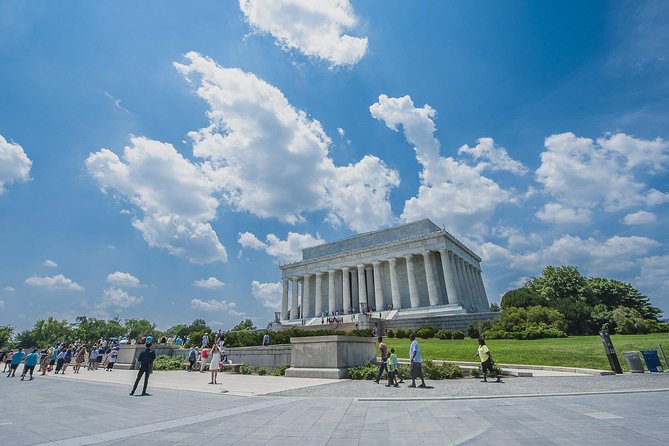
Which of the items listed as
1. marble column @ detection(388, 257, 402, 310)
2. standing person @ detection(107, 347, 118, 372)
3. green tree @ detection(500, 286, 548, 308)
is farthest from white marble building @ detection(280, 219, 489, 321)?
standing person @ detection(107, 347, 118, 372)

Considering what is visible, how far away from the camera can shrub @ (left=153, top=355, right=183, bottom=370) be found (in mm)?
25781

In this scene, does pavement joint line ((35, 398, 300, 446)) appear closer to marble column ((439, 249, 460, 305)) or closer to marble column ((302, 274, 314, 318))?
marble column ((439, 249, 460, 305))

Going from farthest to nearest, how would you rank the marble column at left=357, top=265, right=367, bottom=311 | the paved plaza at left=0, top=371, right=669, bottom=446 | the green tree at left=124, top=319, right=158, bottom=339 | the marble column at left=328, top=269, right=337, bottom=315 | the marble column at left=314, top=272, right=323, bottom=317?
the green tree at left=124, top=319, right=158, bottom=339 → the marble column at left=314, top=272, right=323, bottom=317 → the marble column at left=328, top=269, right=337, bottom=315 → the marble column at left=357, top=265, right=367, bottom=311 → the paved plaza at left=0, top=371, right=669, bottom=446

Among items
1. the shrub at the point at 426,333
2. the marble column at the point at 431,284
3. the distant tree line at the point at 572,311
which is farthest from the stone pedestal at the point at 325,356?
the marble column at the point at 431,284

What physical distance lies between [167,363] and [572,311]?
43.1 m

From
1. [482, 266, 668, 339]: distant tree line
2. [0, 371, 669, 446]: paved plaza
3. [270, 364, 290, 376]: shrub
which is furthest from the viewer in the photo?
[482, 266, 668, 339]: distant tree line

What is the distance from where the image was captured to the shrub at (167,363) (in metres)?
25.8

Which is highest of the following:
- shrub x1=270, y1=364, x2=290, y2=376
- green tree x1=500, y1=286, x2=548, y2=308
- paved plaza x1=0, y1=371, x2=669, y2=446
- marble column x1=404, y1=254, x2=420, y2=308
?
marble column x1=404, y1=254, x2=420, y2=308

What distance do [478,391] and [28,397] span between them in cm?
1697

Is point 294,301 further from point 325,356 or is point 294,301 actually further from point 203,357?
point 325,356

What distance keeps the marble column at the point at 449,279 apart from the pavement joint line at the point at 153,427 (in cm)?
4429

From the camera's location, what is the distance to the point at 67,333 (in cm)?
9962

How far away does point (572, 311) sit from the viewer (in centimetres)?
3897

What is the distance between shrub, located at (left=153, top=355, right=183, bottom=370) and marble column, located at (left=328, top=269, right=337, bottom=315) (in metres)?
36.7
